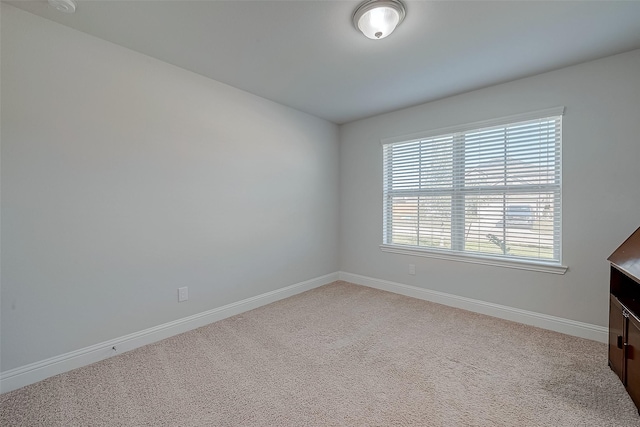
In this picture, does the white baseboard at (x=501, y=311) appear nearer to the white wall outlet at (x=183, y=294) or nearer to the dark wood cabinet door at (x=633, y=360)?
the dark wood cabinet door at (x=633, y=360)

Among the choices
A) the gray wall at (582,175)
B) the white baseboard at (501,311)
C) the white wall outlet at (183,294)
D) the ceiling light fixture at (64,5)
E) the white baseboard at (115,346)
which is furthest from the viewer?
the white wall outlet at (183,294)

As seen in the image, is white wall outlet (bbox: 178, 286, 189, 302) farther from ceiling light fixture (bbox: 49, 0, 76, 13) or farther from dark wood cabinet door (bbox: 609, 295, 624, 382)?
dark wood cabinet door (bbox: 609, 295, 624, 382)

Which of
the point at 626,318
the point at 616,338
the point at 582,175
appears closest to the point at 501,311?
the point at 616,338

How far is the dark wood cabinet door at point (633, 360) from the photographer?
5.01ft

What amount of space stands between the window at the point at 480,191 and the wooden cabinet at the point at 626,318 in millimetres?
666

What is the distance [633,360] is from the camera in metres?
1.58

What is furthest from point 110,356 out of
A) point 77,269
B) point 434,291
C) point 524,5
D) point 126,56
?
point 524,5

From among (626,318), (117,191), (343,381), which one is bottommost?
(343,381)

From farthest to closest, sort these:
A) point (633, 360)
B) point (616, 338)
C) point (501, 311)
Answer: point (501, 311), point (616, 338), point (633, 360)

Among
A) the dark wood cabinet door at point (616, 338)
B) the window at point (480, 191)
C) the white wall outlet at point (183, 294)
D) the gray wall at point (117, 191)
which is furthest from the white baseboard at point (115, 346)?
the dark wood cabinet door at point (616, 338)

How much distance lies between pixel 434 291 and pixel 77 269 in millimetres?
3463

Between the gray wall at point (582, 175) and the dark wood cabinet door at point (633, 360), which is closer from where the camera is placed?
the dark wood cabinet door at point (633, 360)

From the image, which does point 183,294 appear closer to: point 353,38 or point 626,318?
point 353,38

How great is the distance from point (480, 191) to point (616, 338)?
5.24ft
